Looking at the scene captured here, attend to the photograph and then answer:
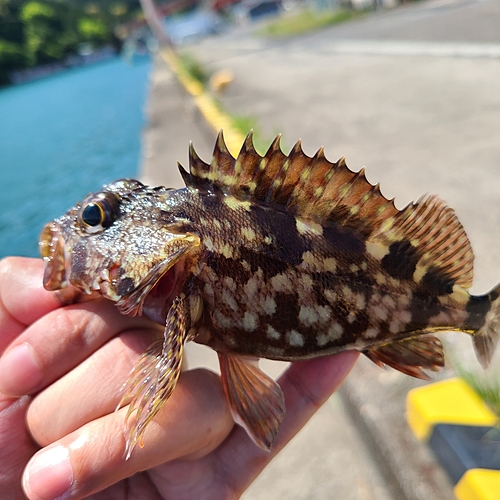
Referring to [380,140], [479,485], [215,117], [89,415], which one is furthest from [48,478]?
[215,117]

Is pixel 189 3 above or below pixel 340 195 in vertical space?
above

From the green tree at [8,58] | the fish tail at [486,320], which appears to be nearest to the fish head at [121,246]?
the fish tail at [486,320]

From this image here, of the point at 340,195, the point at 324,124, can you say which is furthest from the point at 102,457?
the point at 324,124

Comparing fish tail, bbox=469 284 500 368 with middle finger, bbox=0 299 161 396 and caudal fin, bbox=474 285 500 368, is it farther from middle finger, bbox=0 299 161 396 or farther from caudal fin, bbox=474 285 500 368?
middle finger, bbox=0 299 161 396

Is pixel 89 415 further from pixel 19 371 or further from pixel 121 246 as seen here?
pixel 121 246

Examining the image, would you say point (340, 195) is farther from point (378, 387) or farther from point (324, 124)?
point (324, 124)

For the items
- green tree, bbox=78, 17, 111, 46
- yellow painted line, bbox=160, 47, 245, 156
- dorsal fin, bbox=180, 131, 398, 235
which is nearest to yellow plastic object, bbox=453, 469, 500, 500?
dorsal fin, bbox=180, 131, 398, 235

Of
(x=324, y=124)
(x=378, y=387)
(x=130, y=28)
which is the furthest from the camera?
(x=130, y=28)
